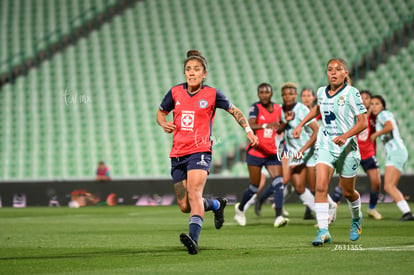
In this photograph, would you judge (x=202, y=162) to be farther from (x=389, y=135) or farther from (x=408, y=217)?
(x=389, y=135)

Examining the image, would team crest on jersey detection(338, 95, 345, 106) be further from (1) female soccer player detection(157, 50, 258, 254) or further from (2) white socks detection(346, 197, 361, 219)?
(2) white socks detection(346, 197, 361, 219)

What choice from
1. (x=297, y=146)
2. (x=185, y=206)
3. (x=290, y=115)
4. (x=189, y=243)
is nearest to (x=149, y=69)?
(x=297, y=146)

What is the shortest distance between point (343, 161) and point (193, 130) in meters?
1.82

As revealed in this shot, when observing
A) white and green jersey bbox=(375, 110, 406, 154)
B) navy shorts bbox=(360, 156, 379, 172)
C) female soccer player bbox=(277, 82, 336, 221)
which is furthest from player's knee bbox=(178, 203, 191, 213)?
navy shorts bbox=(360, 156, 379, 172)

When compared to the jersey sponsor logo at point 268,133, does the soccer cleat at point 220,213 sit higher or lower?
lower

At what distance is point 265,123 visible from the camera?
12969 millimetres

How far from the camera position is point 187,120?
828 centimetres

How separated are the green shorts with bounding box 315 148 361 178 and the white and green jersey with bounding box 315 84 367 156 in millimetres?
48

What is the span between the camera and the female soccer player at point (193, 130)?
321 inches

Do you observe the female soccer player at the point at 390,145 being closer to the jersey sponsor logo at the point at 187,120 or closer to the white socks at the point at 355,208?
the white socks at the point at 355,208

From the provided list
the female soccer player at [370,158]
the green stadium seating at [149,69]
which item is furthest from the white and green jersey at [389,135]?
the green stadium seating at [149,69]

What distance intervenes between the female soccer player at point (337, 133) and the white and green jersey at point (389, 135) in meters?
5.05

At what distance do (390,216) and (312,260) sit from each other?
26.8 feet

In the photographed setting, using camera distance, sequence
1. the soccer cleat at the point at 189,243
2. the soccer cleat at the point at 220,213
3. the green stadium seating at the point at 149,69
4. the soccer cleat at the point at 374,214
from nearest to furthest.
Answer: the soccer cleat at the point at 189,243
the soccer cleat at the point at 220,213
the soccer cleat at the point at 374,214
the green stadium seating at the point at 149,69
